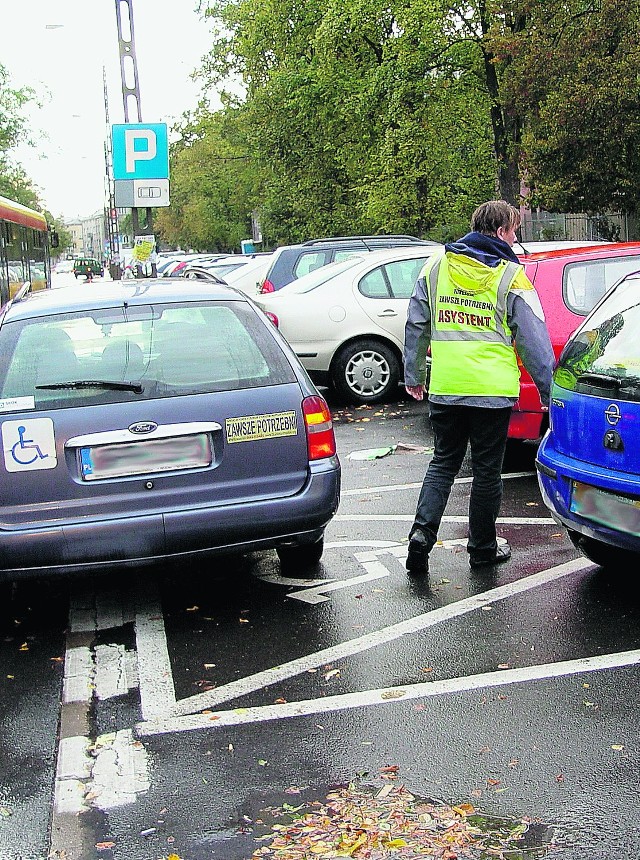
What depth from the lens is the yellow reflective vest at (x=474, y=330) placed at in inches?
230

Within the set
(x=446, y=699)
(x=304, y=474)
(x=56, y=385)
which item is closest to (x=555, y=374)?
(x=304, y=474)

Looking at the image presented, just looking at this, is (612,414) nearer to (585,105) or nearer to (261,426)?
(261,426)

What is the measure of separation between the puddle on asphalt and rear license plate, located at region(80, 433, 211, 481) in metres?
2.03

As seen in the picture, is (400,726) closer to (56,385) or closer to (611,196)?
(56,385)

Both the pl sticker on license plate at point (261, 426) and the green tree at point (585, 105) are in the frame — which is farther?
the green tree at point (585, 105)

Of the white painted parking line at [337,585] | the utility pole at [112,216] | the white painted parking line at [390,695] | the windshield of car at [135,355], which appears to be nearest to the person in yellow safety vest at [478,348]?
the white painted parking line at [337,585]

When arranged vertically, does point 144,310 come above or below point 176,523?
above

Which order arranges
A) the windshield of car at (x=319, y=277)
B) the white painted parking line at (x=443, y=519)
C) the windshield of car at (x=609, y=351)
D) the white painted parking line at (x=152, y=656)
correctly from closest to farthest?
the white painted parking line at (x=152, y=656) → the windshield of car at (x=609, y=351) → the white painted parking line at (x=443, y=519) → the windshield of car at (x=319, y=277)

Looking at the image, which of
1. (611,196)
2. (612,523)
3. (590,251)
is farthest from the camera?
(611,196)

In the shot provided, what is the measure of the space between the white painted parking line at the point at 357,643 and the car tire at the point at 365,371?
6695 mm

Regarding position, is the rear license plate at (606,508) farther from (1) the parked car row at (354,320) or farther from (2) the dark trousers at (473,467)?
(1) the parked car row at (354,320)

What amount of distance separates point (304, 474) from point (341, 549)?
130cm

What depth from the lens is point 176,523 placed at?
17.3 ft

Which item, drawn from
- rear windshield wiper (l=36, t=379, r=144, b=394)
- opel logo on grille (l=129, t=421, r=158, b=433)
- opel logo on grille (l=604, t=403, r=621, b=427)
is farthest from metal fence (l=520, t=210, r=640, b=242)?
opel logo on grille (l=129, t=421, r=158, b=433)
